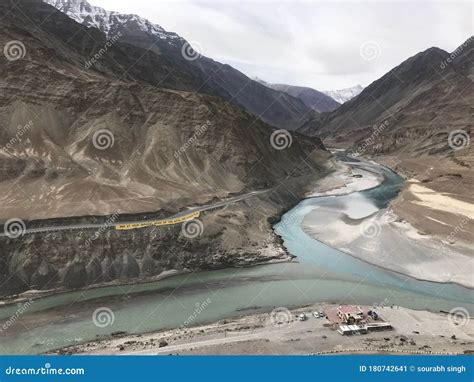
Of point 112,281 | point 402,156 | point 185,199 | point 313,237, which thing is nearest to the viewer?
point 112,281

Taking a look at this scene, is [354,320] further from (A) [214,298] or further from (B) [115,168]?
(B) [115,168]

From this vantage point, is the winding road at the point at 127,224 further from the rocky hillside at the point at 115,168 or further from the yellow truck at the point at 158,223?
the rocky hillside at the point at 115,168

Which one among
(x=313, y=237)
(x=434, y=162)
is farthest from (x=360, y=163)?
(x=313, y=237)

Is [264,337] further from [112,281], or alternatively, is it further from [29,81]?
[29,81]

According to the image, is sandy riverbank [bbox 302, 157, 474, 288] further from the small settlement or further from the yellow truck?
the yellow truck

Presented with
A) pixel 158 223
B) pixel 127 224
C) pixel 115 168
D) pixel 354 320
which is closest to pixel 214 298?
pixel 354 320
